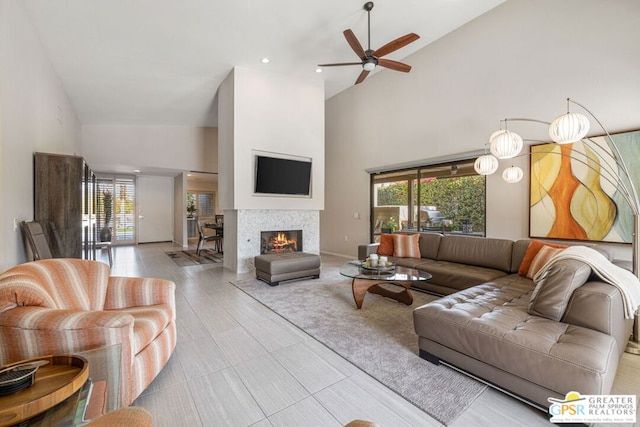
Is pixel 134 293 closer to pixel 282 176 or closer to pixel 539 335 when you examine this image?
pixel 539 335

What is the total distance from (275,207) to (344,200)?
2277 millimetres

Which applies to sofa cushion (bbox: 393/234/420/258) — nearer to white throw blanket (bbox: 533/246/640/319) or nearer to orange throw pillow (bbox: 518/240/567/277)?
orange throw pillow (bbox: 518/240/567/277)

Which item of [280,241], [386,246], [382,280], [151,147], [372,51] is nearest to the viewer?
[382,280]

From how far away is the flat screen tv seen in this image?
536 cm

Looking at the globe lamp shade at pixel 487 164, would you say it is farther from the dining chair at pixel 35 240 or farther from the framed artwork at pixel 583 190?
the dining chair at pixel 35 240

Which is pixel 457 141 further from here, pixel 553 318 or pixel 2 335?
pixel 2 335

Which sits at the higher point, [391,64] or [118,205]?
[391,64]

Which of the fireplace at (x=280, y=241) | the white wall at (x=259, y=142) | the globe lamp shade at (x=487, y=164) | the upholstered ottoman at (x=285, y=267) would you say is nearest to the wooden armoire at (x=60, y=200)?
the white wall at (x=259, y=142)

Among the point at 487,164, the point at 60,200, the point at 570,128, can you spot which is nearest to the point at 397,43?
the point at 487,164

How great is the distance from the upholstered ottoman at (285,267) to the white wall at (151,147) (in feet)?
18.6

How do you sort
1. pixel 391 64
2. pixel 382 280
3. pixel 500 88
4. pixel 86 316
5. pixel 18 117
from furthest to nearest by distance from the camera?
pixel 500 88, pixel 391 64, pixel 382 280, pixel 18 117, pixel 86 316

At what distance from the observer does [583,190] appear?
354 centimetres

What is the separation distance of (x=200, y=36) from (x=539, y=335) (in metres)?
5.40

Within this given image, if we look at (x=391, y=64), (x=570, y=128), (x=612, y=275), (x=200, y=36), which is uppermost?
(x=200, y=36)
